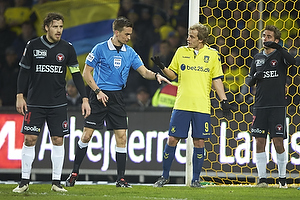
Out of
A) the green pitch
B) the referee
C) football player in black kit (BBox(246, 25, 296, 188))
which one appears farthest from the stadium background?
the referee

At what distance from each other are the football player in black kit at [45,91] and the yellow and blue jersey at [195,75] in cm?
135

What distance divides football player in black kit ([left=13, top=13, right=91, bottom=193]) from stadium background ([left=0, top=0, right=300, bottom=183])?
2613mm

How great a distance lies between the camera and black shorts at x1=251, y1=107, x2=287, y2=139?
749 centimetres

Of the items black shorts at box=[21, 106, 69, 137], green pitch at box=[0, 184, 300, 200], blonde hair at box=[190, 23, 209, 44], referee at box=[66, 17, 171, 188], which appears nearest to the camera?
green pitch at box=[0, 184, 300, 200]

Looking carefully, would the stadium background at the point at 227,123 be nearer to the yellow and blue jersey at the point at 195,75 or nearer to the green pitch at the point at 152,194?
the green pitch at the point at 152,194

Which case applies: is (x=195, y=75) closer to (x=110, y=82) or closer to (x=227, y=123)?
(x=110, y=82)

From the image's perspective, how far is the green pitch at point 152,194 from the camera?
236 inches

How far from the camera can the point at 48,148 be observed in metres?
9.10

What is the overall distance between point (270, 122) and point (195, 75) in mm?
1163

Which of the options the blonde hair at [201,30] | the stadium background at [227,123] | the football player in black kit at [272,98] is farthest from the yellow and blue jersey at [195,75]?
the stadium background at [227,123]


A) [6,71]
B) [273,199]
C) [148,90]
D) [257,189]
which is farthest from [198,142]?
[6,71]

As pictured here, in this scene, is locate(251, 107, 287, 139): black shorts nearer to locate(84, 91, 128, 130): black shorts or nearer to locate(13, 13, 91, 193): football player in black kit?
locate(84, 91, 128, 130): black shorts

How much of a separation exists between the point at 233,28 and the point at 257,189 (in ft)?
9.49

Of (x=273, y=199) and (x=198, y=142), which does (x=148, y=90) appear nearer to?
(x=198, y=142)
